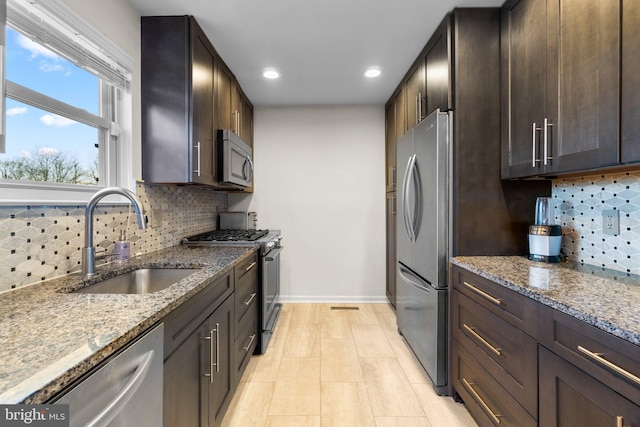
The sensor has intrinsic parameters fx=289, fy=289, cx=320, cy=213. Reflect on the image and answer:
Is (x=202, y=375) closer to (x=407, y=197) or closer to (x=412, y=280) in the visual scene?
(x=412, y=280)

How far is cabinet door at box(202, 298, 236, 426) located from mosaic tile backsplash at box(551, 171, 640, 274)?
202 centimetres

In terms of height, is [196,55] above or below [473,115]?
above

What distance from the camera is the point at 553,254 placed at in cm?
162

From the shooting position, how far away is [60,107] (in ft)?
4.66

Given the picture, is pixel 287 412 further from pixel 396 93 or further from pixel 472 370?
pixel 396 93

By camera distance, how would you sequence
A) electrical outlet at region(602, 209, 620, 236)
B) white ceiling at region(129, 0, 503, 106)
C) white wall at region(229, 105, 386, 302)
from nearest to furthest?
electrical outlet at region(602, 209, 620, 236), white ceiling at region(129, 0, 503, 106), white wall at region(229, 105, 386, 302)

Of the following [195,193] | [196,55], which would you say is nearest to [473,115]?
[196,55]

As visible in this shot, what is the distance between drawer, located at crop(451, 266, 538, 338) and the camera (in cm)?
114

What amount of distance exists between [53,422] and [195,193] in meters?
2.37

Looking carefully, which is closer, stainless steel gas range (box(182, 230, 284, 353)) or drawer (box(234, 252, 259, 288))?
drawer (box(234, 252, 259, 288))

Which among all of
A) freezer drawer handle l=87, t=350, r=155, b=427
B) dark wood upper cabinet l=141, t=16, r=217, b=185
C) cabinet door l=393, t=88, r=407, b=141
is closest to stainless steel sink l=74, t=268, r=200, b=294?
dark wood upper cabinet l=141, t=16, r=217, b=185

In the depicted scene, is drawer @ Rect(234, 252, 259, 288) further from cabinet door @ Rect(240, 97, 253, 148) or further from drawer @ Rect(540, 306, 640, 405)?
drawer @ Rect(540, 306, 640, 405)

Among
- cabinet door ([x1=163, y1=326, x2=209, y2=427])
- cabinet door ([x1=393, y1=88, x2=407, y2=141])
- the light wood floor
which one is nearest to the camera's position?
cabinet door ([x1=163, y1=326, x2=209, y2=427])

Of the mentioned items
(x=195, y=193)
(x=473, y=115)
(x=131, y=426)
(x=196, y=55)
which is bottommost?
(x=131, y=426)
